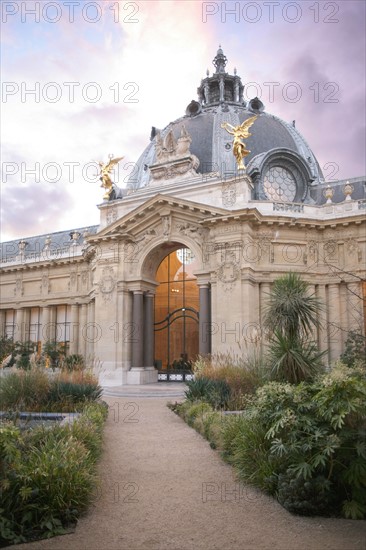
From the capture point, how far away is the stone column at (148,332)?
29.9 metres

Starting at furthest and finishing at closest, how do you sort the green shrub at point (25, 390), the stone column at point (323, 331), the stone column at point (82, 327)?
the stone column at point (82, 327) < the stone column at point (323, 331) < the green shrub at point (25, 390)

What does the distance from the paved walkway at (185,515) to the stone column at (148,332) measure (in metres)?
18.6

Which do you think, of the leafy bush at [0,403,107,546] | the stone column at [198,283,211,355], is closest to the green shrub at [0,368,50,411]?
the leafy bush at [0,403,107,546]

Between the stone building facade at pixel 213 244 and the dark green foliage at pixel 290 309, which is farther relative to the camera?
the stone building facade at pixel 213 244

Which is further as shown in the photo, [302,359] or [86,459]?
[302,359]

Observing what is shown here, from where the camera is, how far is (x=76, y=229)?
4612 centimetres

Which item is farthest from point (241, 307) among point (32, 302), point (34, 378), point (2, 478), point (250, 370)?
point (32, 302)

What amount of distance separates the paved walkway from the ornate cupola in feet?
105

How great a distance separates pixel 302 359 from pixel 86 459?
5.68 metres

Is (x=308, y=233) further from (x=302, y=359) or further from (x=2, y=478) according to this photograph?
(x=2, y=478)

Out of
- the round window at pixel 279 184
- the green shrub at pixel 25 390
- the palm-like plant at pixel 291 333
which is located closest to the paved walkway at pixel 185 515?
the palm-like plant at pixel 291 333

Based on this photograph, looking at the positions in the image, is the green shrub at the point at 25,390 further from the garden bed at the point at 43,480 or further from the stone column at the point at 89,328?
the stone column at the point at 89,328

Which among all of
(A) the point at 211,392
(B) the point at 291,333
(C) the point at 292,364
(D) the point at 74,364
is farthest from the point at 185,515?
(D) the point at 74,364

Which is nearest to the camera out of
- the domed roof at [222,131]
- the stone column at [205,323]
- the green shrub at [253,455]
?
the green shrub at [253,455]
